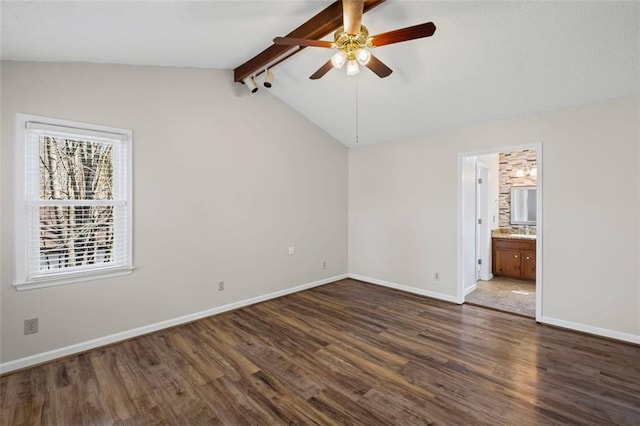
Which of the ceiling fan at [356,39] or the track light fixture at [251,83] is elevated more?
the track light fixture at [251,83]

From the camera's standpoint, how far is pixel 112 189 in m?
3.04

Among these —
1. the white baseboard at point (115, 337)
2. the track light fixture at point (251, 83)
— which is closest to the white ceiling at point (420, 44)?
the track light fixture at point (251, 83)

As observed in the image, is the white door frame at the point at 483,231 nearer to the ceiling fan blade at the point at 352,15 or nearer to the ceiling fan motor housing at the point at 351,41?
the ceiling fan motor housing at the point at 351,41

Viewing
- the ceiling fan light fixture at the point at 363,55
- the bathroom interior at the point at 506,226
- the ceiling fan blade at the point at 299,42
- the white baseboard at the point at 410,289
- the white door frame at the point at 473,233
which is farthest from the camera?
the bathroom interior at the point at 506,226

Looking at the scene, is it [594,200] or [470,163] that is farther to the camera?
[470,163]

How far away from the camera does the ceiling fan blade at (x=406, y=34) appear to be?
2.01 metres

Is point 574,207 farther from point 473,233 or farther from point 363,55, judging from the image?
point 363,55

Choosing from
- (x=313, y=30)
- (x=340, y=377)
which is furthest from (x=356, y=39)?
(x=340, y=377)

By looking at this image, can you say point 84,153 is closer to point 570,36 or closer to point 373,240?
point 373,240

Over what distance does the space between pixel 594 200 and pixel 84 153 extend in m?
5.34

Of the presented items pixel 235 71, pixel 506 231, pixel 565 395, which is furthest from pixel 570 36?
pixel 506 231

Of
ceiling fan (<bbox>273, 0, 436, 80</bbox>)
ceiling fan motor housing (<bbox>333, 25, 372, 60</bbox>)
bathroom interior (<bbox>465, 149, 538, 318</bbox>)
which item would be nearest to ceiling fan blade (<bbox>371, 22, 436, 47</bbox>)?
ceiling fan (<bbox>273, 0, 436, 80</bbox>)

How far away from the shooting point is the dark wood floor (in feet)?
6.54

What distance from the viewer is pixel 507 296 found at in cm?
448
